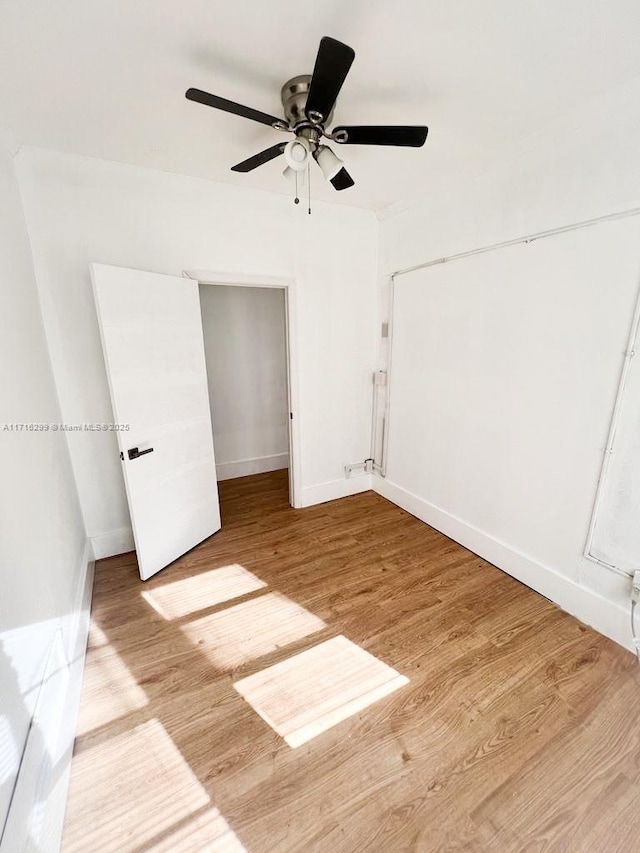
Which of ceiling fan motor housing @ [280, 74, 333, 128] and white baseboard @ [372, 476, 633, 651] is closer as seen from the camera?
ceiling fan motor housing @ [280, 74, 333, 128]

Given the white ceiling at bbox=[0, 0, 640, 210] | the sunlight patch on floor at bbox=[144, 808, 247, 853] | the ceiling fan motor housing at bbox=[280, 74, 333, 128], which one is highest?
the white ceiling at bbox=[0, 0, 640, 210]

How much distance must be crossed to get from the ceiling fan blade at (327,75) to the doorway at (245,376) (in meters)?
2.26

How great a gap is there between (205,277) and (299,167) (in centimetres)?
130

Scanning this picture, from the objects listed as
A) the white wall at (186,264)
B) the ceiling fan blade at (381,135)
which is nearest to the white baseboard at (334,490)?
the white wall at (186,264)

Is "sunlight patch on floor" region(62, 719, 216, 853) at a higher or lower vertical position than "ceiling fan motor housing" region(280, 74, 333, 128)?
lower

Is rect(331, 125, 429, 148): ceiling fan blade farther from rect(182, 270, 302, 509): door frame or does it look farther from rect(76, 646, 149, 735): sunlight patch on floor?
rect(76, 646, 149, 735): sunlight patch on floor

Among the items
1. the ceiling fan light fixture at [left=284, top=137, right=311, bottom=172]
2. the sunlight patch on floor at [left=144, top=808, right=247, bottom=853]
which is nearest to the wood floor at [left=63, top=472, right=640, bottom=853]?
the sunlight patch on floor at [left=144, top=808, right=247, bottom=853]

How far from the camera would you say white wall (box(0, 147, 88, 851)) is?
3.31 feet

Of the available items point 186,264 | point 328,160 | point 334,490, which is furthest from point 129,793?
point 186,264

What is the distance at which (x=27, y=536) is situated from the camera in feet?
4.42

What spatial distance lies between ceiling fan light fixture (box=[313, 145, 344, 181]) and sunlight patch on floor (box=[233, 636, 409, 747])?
2.44 metres

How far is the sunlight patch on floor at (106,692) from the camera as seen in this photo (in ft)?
4.83

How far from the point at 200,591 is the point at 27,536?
3.78 ft

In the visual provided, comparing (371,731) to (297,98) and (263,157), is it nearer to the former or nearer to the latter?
(263,157)
